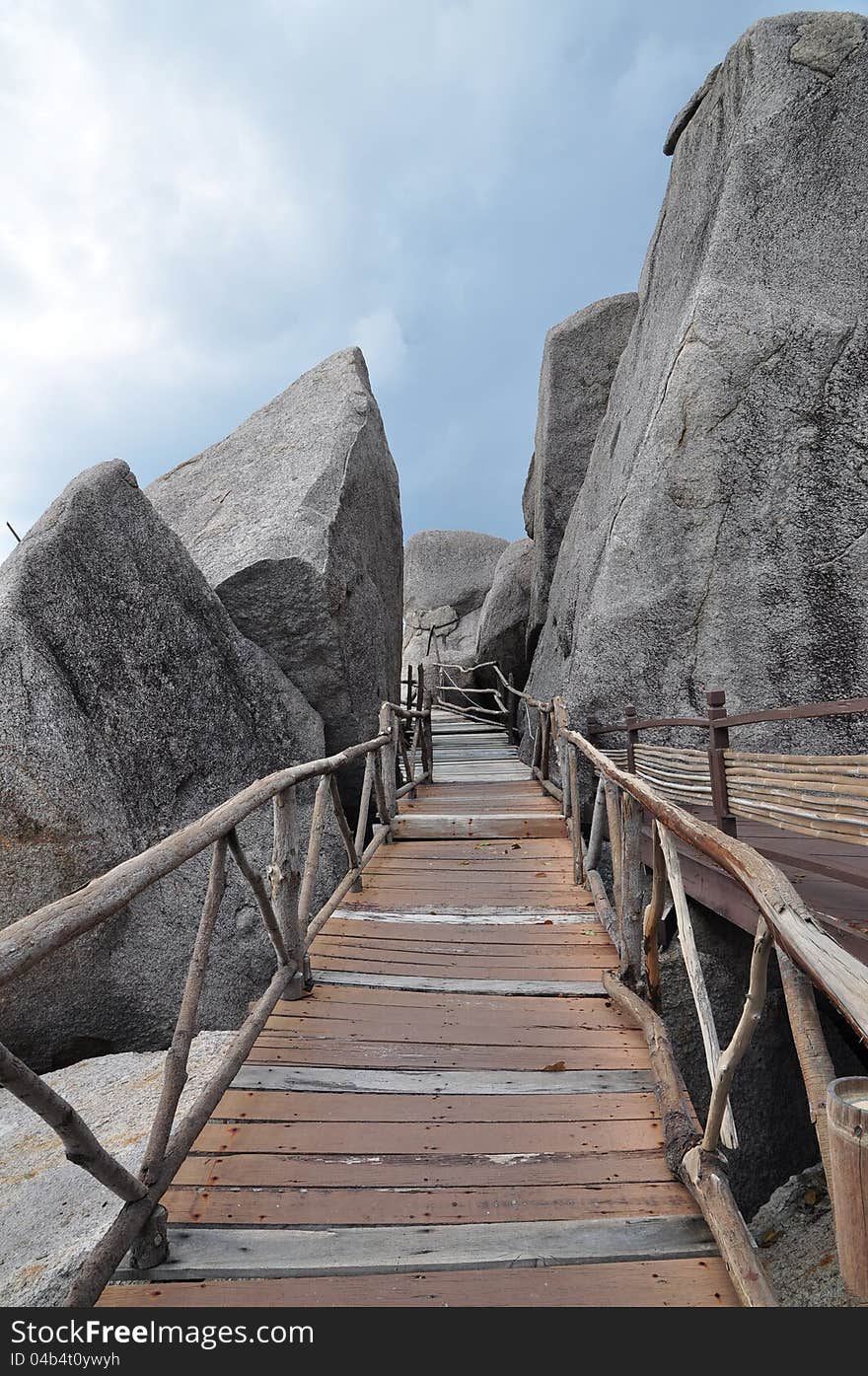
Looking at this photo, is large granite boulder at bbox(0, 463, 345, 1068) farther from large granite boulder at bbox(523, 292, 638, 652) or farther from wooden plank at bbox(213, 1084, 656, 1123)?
large granite boulder at bbox(523, 292, 638, 652)

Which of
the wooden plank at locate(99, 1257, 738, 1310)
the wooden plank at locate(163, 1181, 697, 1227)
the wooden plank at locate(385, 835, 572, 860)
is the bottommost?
the wooden plank at locate(385, 835, 572, 860)


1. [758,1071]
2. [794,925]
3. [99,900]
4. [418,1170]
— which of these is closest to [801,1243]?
[758,1071]

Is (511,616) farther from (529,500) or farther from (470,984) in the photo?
(470,984)

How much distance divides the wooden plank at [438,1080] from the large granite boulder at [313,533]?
5.72 metres

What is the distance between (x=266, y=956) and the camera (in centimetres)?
623

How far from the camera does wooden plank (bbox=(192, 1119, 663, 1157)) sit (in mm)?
2609

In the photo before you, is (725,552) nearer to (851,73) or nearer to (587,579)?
(587,579)

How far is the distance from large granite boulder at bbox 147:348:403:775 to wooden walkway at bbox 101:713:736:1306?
4317 millimetres

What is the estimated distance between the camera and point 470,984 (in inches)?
160

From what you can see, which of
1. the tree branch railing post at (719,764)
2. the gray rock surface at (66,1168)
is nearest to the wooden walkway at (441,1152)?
the gray rock surface at (66,1168)

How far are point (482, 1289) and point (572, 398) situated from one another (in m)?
15.5

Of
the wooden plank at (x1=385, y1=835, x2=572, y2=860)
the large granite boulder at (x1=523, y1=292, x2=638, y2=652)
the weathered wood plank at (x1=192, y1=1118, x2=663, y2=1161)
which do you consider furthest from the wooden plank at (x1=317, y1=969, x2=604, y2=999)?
the large granite boulder at (x1=523, y1=292, x2=638, y2=652)

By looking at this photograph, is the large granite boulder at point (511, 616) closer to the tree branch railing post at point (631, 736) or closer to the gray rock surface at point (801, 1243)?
the tree branch railing post at point (631, 736)
